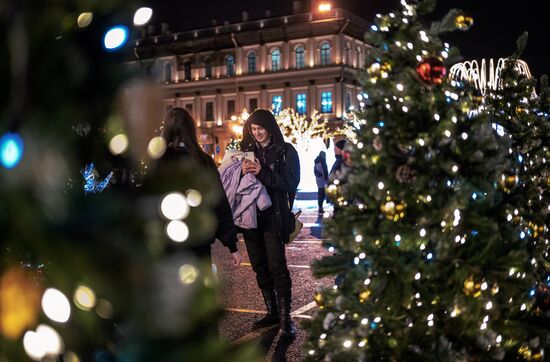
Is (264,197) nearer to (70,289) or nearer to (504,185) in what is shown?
(504,185)

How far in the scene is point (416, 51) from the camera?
2.76 m

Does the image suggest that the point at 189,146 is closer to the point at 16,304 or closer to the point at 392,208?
the point at 392,208

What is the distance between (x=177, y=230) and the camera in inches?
43.4

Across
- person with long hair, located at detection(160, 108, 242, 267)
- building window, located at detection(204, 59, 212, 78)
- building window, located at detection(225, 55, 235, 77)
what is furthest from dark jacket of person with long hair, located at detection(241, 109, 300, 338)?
building window, located at detection(204, 59, 212, 78)

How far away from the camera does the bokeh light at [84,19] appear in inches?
48.3

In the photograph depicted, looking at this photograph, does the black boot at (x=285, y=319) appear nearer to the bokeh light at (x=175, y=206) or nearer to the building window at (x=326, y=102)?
the bokeh light at (x=175, y=206)

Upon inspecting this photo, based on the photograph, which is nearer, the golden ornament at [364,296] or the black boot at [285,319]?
the golden ornament at [364,296]

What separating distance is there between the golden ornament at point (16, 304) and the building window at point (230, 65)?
213 feet

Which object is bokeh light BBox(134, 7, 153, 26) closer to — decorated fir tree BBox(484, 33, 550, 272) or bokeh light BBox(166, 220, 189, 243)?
bokeh light BBox(166, 220, 189, 243)

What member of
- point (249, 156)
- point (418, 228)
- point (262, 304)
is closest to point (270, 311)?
point (262, 304)

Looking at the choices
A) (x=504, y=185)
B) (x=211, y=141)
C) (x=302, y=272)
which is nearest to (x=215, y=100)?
(x=211, y=141)

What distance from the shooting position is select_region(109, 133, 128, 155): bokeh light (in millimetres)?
1185

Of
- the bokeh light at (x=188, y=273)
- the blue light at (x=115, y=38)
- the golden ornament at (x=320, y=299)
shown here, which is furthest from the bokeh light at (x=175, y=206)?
the golden ornament at (x=320, y=299)

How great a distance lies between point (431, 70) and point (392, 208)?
625mm
